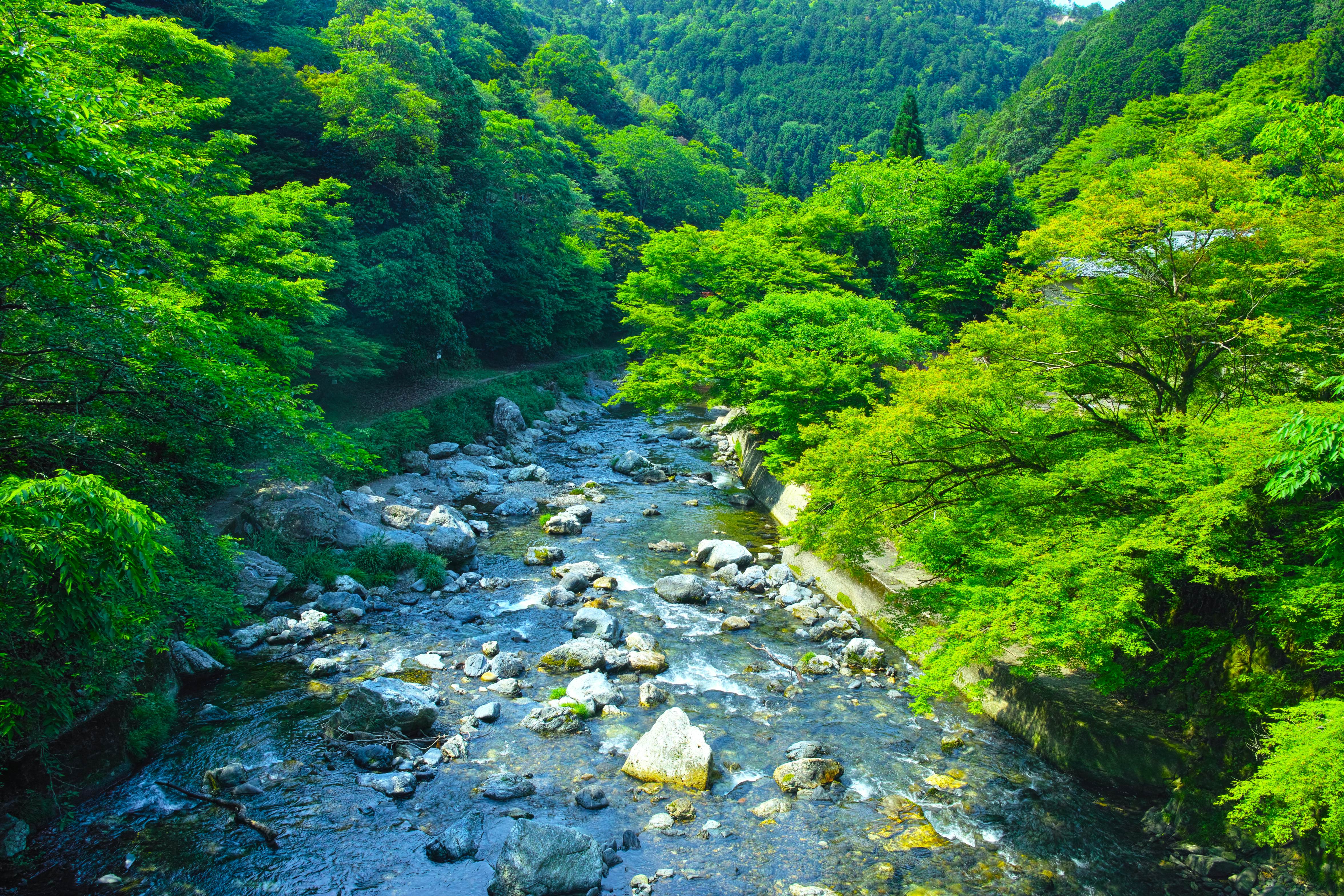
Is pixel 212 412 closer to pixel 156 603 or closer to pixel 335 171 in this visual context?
pixel 156 603

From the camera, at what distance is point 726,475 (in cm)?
2370

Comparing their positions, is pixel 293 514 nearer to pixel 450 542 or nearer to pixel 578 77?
pixel 450 542

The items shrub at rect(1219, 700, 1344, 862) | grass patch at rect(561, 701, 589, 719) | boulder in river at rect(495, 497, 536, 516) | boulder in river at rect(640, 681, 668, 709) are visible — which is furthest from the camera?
boulder in river at rect(495, 497, 536, 516)

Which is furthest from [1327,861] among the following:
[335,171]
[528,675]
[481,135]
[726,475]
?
[481,135]

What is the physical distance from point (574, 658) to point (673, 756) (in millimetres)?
3197

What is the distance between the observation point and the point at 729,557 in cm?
1563

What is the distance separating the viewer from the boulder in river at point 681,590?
13.9 metres

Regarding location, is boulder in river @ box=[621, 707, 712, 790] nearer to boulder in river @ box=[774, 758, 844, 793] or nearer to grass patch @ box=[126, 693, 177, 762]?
boulder in river @ box=[774, 758, 844, 793]

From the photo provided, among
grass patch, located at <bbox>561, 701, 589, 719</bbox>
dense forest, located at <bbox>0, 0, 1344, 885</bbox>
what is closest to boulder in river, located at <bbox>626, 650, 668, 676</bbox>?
grass patch, located at <bbox>561, 701, 589, 719</bbox>

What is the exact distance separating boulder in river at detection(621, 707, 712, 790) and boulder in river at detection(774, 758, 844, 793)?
0.96 metres

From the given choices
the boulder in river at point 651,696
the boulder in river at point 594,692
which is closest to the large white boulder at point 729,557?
the boulder in river at point 651,696

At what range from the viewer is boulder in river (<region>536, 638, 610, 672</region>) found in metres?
11.0

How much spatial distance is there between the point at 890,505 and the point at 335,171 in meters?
24.5

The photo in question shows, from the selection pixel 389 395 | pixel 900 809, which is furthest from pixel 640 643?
pixel 389 395
